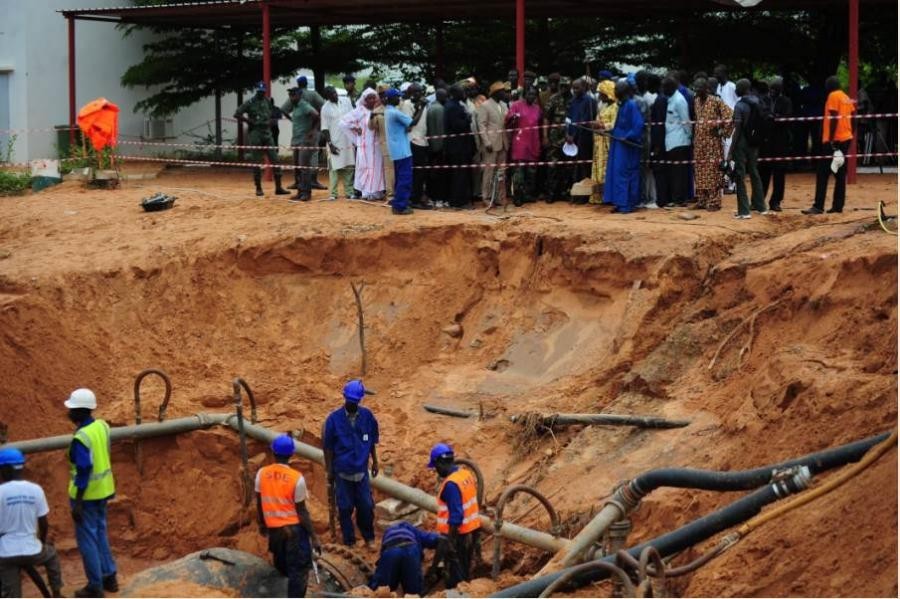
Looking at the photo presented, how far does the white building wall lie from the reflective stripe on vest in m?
15.7

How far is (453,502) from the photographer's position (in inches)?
490

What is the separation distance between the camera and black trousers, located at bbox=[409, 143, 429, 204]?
19.0m

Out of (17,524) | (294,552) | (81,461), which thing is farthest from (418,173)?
(17,524)

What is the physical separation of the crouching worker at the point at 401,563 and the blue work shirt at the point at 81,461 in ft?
8.74

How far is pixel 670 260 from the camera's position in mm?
15812

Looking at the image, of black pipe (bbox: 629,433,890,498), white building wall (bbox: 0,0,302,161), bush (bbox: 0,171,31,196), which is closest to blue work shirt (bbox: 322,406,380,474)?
black pipe (bbox: 629,433,890,498)

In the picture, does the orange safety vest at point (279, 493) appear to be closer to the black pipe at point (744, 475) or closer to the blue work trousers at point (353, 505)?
the blue work trousers at point (353, 505)

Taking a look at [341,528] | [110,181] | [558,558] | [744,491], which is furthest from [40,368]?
[744,491]

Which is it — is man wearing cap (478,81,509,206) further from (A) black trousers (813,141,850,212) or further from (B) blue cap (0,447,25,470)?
(B) blue cap (0,447,25,470)

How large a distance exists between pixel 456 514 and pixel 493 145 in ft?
24.9

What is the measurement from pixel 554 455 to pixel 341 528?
90.4 inches

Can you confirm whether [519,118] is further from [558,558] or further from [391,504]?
[558,558]

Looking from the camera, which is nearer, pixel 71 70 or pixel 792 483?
pixel 792 483

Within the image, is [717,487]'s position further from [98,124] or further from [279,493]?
[98,124]
